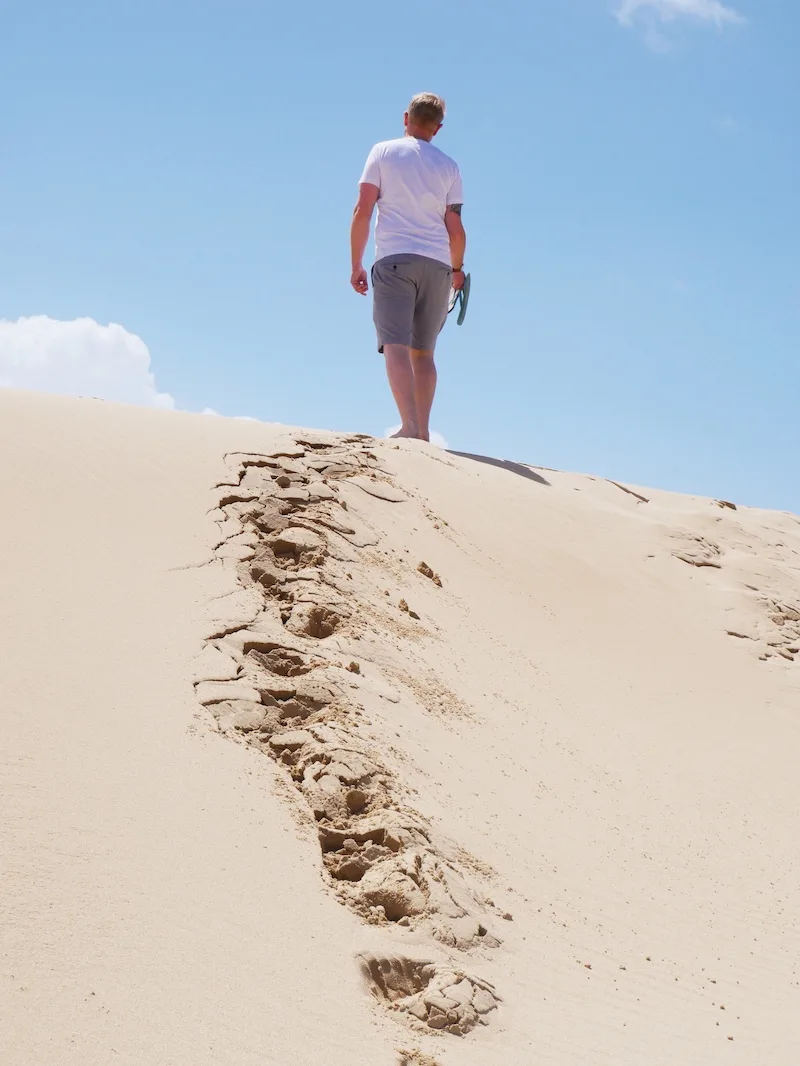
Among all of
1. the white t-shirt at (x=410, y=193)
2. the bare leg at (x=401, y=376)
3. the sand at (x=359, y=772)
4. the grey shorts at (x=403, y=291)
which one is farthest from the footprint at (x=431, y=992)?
the white t-shirt at (x=410, y=193)

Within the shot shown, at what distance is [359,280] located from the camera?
6.49 meters

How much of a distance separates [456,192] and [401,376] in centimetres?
126

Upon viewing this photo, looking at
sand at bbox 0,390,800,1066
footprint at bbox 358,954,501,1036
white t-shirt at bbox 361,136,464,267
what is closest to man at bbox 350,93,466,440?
white t-shirt at bbox 361,136,464,267

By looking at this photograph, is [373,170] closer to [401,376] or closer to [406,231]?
[406,231]

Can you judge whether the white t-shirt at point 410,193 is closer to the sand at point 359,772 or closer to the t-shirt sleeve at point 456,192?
the t-shirt sleeve at point 456,192

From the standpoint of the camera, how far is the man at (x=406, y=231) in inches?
254

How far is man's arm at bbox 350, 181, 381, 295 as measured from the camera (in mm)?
6457

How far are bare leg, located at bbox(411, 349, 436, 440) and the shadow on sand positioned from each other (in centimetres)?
40

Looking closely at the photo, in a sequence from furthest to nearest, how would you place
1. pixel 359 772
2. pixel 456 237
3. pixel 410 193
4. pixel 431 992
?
pixel 456 237, pixel 410 193, pixel 359 772, pixel 431 992

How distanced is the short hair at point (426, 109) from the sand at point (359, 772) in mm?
2104

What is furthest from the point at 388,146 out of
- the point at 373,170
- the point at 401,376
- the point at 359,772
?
the point at 359,772

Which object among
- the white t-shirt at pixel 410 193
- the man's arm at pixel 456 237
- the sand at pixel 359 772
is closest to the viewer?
the sand at pixel 359 772

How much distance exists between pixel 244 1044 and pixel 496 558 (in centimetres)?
410

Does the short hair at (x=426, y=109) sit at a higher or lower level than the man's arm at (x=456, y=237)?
higher
